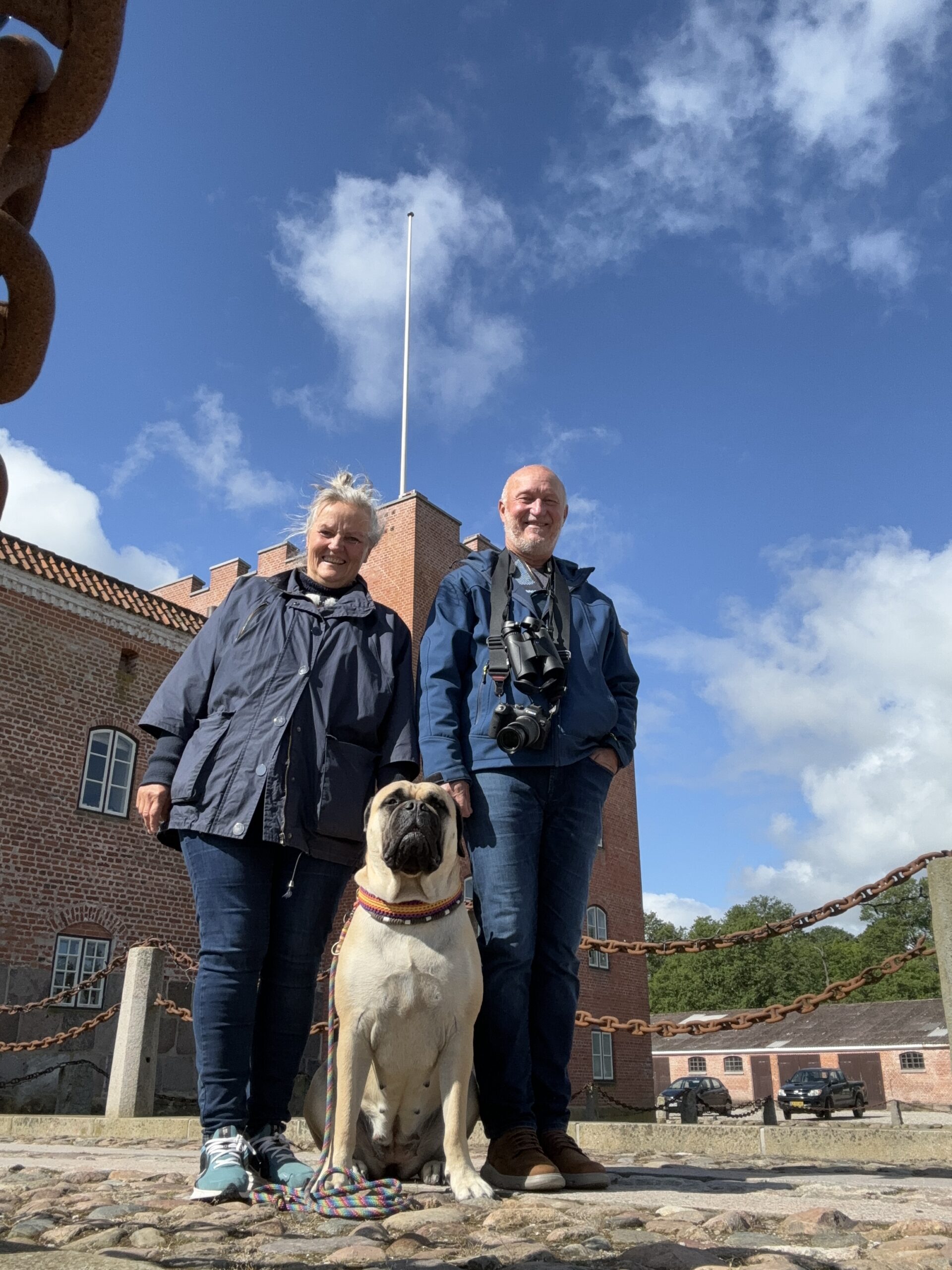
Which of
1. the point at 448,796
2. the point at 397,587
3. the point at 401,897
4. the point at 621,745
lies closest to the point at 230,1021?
the point at 401,897

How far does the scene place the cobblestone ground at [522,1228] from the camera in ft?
6.09

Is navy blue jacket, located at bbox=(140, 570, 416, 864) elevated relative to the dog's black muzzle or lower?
elevated

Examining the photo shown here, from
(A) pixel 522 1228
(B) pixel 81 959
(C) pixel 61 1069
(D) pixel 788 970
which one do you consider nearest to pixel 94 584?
(B) pixel 81 959

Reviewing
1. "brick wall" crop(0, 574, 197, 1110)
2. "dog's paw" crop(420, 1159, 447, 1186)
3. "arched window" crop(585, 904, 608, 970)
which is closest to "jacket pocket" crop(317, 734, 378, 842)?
"dog's paw" crop(420, 1159, 447, 1186)

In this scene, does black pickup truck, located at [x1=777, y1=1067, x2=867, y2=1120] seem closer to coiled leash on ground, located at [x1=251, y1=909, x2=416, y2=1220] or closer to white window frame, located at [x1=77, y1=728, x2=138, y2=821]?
white window frame, located at [x1=77, y1=728, x2=138, y2=821]

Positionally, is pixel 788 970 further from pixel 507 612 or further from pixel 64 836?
pixel 507 612

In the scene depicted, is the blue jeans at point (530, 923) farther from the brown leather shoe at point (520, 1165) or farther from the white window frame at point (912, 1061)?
the white window frame at point (912, 1061)

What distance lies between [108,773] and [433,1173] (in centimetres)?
1313

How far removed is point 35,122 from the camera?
104cm

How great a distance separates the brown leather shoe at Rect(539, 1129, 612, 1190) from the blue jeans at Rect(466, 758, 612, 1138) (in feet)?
0.23

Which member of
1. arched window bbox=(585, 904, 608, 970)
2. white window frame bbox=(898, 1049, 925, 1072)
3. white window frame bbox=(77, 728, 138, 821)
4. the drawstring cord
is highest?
white window frame bbox=(77, 728, 138, 821)

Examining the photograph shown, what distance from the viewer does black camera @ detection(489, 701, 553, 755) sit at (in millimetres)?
3523

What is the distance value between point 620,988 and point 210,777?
21.5 meters

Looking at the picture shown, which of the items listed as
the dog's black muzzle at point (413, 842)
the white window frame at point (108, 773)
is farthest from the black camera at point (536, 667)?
the white window frame at point (108, 773)
